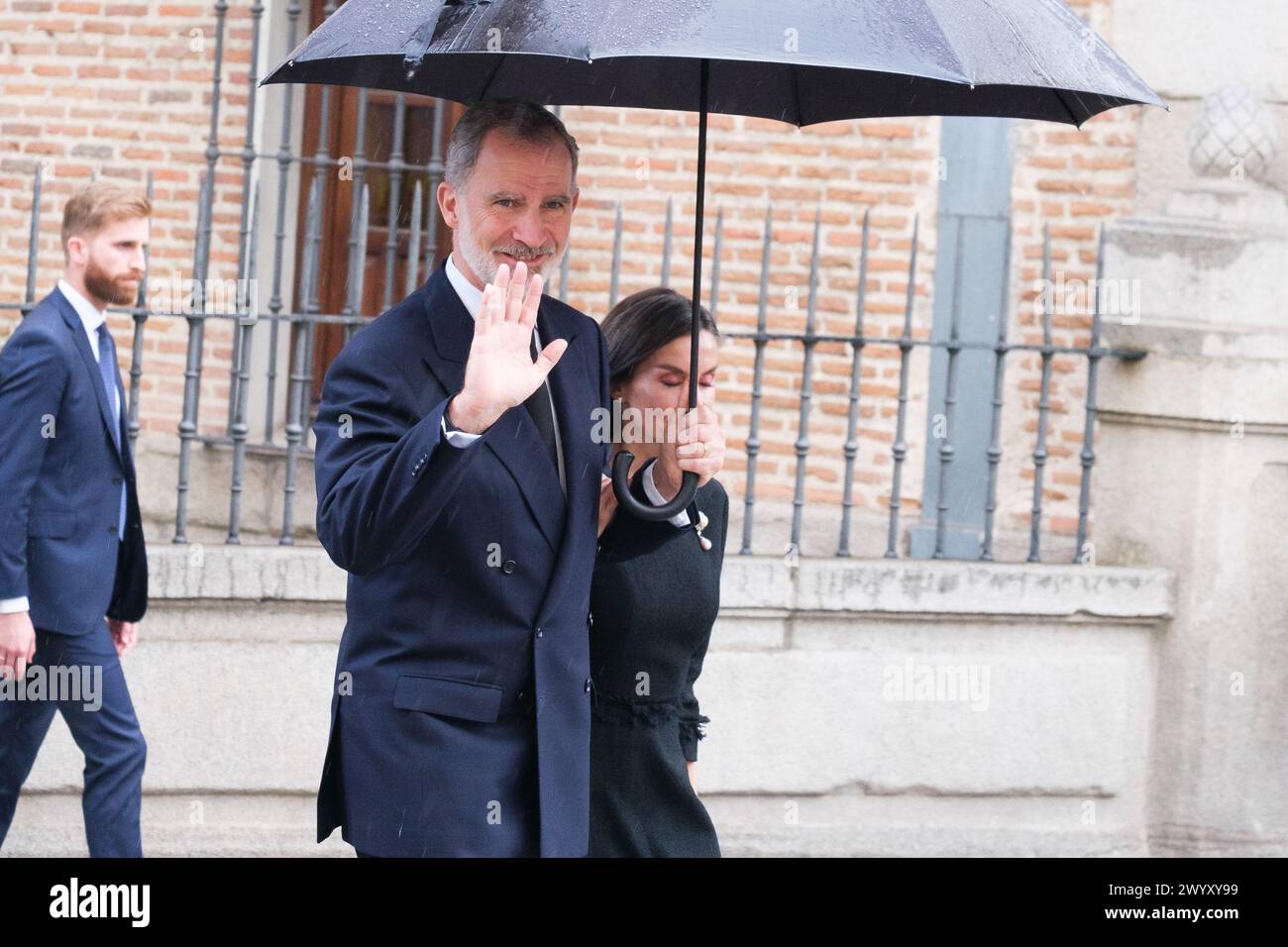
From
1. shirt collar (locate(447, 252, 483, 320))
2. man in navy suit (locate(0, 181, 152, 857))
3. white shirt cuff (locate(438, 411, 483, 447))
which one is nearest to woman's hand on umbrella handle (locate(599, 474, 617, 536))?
shirt collar (locate(447, 252, 483, 320))

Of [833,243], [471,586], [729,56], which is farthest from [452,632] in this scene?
[833,243]

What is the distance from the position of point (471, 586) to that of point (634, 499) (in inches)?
18.4

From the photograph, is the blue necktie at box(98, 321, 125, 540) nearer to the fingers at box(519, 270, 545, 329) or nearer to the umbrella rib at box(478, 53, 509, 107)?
the umbrella rib at box(478, 53, 509, 107)

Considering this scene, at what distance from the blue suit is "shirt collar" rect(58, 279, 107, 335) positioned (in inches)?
0.9

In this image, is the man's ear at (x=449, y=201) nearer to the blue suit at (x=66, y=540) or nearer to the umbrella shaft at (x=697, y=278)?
the umbrella shaft at (x=697, y=278)

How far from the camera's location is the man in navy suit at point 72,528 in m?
4.86

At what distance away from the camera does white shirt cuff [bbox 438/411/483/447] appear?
104 inches

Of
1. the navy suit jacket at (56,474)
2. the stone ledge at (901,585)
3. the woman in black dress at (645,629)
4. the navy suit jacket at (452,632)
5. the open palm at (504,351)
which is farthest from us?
the stone ledge at (901,585)

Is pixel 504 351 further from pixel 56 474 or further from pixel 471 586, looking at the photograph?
pixel 56 474

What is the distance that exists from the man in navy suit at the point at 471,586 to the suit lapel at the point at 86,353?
227 centimetres

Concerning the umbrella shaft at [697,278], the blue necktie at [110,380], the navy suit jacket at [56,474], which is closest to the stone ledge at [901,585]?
the blue necktie at [110,380]

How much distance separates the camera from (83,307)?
16.6ft

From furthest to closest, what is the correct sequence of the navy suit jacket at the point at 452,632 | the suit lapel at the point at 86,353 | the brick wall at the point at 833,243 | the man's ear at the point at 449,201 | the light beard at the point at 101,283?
the brick wall at the point at 833,243, the light beard at the point at 101,283, the suit lapel at the point at 86,353, the man's ear at the point at 449,201, the navy suit jacket at the point at 452,632
